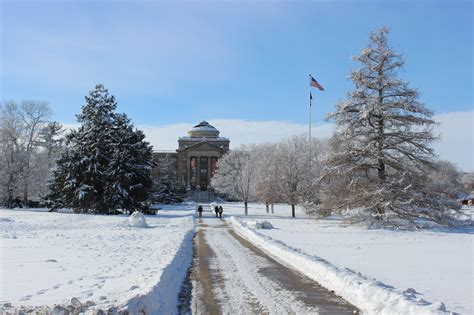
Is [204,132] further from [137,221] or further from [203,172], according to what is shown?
[137,221]

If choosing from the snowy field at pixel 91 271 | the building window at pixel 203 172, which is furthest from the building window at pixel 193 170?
the snowy field at pixel 91 271

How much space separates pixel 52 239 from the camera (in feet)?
65.1

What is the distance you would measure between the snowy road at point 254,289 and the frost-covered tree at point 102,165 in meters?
30.0

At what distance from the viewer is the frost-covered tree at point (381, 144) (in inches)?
1123

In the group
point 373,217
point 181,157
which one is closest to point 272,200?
point 373,217

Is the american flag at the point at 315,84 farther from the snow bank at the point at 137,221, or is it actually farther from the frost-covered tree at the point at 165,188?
the frost-covered tree at the point at 165,188

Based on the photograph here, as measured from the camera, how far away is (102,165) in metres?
44.9

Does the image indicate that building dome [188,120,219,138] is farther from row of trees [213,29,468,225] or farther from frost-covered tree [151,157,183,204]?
row of trees [213,29,468,225]

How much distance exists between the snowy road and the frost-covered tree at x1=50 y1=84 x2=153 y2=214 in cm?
3000

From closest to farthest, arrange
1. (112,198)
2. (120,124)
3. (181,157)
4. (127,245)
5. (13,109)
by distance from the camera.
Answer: (127,245), (112,198), (120,124), (13,109), (181,157)

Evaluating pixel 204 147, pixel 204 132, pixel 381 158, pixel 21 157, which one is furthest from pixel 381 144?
pixel 204 132

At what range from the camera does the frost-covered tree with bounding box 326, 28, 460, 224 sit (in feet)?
93.6

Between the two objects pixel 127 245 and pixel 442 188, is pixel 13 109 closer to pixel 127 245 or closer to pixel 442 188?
pixel 127 245

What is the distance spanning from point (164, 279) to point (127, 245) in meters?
8.99
